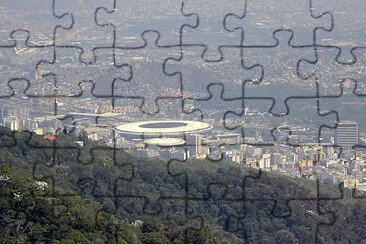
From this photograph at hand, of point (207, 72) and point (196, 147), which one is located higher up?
point (207, 72)

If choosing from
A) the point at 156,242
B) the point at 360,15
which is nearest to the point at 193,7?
the point at 360,15

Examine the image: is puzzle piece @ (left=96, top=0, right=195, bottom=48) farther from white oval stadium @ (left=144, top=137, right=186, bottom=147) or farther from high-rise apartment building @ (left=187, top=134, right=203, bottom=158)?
high-rise apartment building @ (left=187, top=134, right=203, bottom=158)

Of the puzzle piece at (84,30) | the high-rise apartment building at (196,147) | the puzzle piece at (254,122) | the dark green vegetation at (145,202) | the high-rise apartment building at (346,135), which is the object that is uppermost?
the puzzle piece at (84,30)

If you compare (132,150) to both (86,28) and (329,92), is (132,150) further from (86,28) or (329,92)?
(86,28)

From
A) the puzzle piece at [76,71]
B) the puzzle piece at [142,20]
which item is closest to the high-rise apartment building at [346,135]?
the puzzle piece at [76,71]

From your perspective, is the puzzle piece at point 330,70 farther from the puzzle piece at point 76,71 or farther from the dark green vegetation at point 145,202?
the puzzle piece at point 76,71

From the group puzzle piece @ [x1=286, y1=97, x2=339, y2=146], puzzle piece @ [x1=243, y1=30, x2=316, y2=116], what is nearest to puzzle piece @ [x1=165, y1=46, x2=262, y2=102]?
puzzle piece @ [x1=243, y1=30, x2=316, y2=116]

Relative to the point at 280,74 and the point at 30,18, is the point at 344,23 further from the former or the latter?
the point at 30,18

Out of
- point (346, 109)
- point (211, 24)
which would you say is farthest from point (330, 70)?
point (211, 24)
